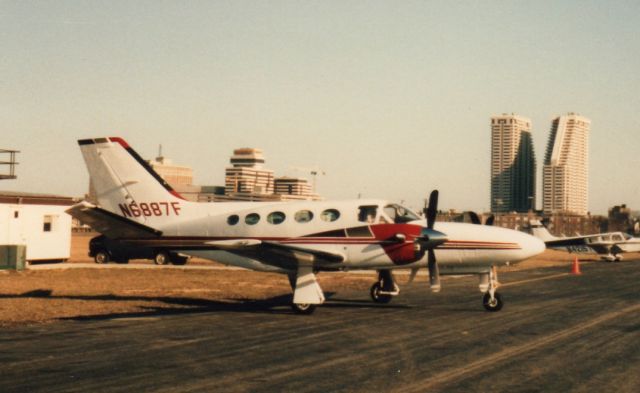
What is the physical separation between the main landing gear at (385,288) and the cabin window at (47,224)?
92.2 feet

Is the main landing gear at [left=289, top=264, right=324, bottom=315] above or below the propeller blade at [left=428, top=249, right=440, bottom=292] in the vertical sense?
below

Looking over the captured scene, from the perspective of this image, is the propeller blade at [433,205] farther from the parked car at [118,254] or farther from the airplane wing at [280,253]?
the parked car at [118,254]

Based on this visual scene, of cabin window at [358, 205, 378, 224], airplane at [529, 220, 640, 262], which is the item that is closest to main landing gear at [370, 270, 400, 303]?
cabin window at [358, 205, 378, 224]

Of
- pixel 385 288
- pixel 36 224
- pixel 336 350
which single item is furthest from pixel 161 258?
pixel 336 350

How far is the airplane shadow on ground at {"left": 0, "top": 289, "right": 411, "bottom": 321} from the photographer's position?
21.8 meters

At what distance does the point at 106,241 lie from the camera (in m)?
47.7

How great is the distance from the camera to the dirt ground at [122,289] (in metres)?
22.3

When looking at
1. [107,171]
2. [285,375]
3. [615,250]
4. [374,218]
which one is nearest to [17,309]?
[107,171]

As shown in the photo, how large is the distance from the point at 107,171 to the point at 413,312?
497 inches

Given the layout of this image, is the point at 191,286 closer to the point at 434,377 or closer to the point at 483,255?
the point at 483,255

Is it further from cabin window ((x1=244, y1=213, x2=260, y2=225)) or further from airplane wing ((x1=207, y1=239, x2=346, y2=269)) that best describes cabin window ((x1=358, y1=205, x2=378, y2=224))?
cabin window ((x1=244, y1=213, x2=260, y2=225))

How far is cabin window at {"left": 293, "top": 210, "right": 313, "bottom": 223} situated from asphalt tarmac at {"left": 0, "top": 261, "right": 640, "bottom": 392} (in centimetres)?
321

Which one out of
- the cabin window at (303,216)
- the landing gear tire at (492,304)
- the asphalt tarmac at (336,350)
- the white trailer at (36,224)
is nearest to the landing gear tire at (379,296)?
the asphalt tarmac at (336,350)

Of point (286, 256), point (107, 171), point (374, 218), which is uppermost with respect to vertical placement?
point (107, 171)
